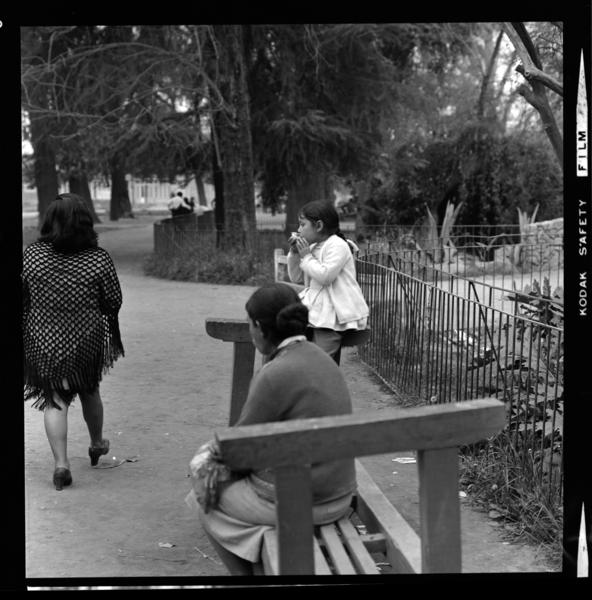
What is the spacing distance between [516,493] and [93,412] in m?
2.50

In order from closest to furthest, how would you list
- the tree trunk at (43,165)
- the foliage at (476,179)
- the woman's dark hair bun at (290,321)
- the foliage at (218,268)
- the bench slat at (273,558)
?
the bench slat at (273,558)
the woman's dark hair bun at (290,321)
the foliage at (218,268)
the tree trunk at (43,165)
the foliage at (476,179)

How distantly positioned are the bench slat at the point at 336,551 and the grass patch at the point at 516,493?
1157mm

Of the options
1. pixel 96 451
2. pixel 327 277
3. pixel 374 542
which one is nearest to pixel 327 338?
pixel 327 277

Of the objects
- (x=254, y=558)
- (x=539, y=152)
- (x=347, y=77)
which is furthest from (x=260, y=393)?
(x=539, y=152)

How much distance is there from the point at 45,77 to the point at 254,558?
14256 millimetres

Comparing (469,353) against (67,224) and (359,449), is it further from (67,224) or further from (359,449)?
(359,449)

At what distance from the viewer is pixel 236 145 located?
16.6 m

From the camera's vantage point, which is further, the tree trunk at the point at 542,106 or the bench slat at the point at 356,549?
the tree trunk at the point at 542,106

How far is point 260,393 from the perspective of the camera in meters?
3.77

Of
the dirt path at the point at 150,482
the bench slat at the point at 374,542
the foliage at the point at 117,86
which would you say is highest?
the foliage at the point at 117,86

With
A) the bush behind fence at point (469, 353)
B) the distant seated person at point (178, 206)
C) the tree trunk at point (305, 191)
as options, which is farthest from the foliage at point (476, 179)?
the bush behind fence at point (469, 353)

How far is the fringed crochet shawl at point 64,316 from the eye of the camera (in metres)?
5.52

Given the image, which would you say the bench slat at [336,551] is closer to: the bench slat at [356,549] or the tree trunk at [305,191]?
the bench slat at [356,549]

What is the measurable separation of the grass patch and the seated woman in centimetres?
115
